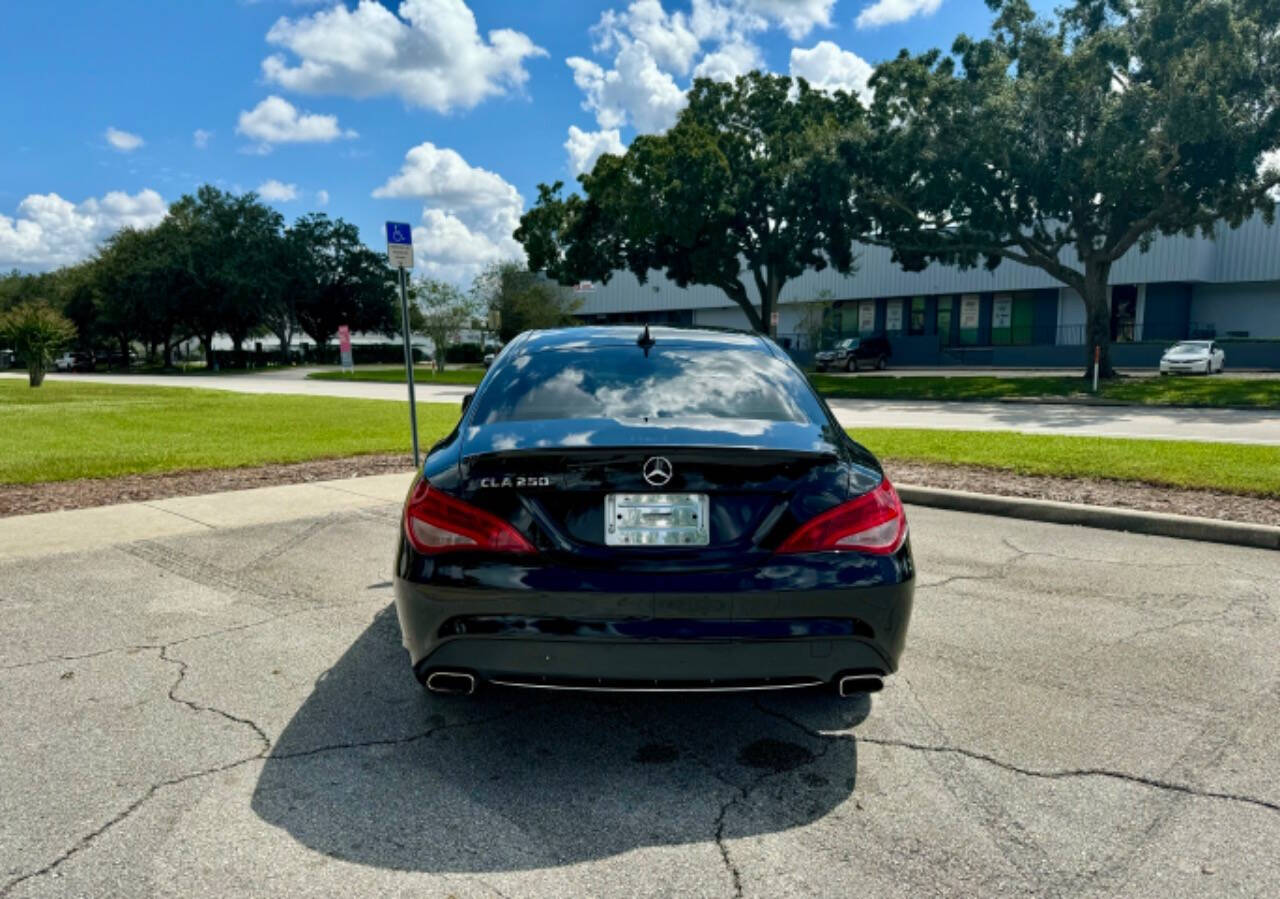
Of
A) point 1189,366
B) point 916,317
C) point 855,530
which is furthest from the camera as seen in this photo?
point 916,317

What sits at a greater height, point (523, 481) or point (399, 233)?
point (399, 233)

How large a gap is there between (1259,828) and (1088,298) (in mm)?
29859

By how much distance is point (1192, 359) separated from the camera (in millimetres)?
31828

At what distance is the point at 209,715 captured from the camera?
3.48 metres

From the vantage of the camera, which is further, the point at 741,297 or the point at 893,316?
the point at 893,316

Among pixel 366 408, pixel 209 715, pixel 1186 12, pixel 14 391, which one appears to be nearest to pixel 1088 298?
pixel 1186 12

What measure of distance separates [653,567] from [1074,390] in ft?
85.1

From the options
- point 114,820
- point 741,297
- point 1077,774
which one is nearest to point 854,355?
point 741,297

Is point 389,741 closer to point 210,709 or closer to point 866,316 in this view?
point 210,709

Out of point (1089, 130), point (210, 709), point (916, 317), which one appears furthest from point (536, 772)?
point (916, 317)

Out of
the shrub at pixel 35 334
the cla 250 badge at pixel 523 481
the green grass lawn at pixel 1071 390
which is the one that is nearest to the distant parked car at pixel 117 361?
the shrub at pixel 35 334

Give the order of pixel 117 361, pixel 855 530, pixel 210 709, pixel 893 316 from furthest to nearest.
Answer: pixel 117 361 < pixel 893 316 < pixel 210 709 < pixel 855 530

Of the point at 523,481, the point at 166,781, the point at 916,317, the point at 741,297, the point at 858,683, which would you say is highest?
the point at 741,297

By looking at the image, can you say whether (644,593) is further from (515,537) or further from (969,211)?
(969,211)
